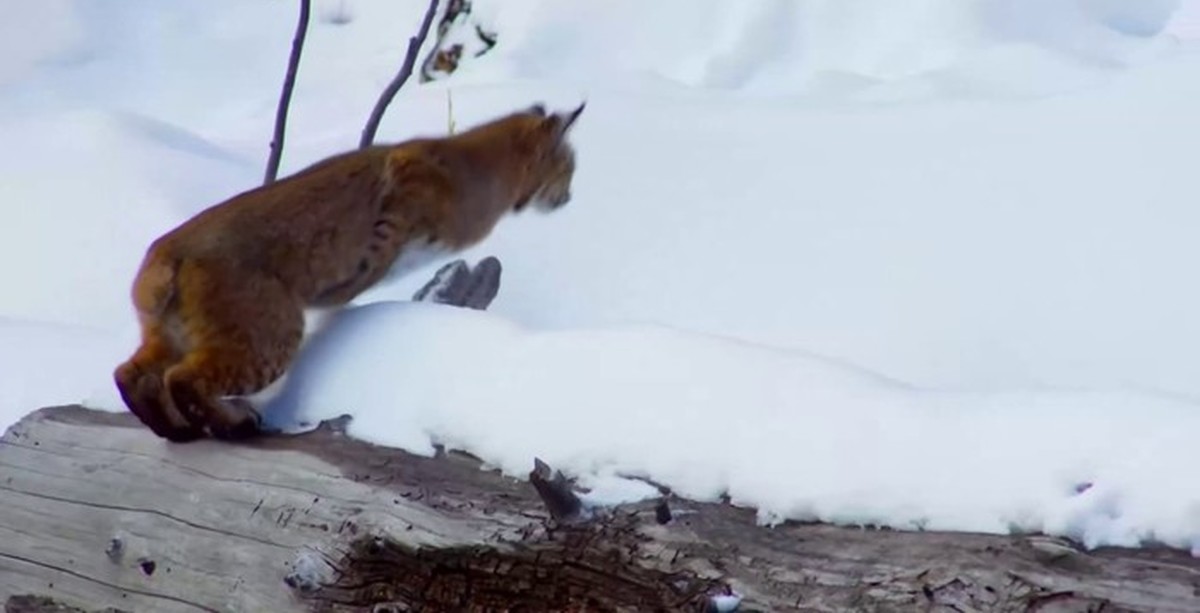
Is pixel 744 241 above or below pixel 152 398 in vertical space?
above

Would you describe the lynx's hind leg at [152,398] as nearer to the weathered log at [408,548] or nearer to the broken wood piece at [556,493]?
the weathered log at [408,548]

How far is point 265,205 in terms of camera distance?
11.3ft

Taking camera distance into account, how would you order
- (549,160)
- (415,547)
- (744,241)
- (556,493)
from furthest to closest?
(744,241) < (549,160) < (415,547) < (556,493)

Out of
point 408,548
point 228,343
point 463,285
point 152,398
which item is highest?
point 463,285

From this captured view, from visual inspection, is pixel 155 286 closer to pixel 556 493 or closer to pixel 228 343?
pixel 228 343

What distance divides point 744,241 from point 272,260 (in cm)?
268

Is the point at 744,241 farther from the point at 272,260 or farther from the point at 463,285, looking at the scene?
the point at 272,260

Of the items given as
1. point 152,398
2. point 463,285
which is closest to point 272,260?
point 152,398

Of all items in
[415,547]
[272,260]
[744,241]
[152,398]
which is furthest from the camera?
[744,241]

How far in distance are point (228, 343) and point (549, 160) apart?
1.36 m

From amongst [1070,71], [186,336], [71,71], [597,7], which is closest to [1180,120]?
[1070,71]

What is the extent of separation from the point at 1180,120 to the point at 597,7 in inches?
139

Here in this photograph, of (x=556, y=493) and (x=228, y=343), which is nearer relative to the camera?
(x=556, y=493)

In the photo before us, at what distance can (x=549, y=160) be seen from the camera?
4.36 m
